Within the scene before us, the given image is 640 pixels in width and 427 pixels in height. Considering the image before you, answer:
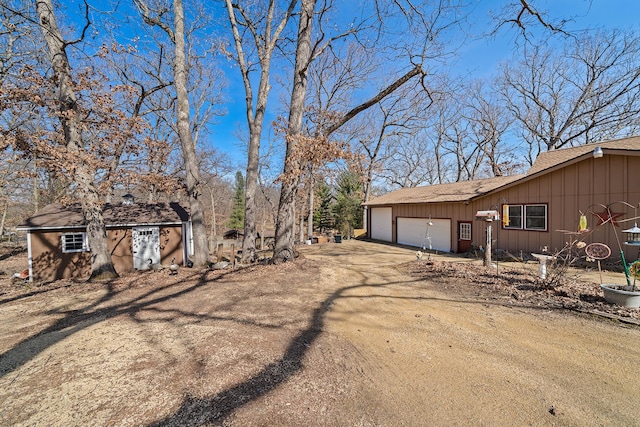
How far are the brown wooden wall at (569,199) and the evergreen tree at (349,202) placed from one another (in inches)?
451

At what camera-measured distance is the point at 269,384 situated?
2820mm

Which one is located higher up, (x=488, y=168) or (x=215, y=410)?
(x=488, y=168)

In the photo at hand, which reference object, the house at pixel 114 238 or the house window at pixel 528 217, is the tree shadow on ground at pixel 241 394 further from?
the house window at pixel 528 217

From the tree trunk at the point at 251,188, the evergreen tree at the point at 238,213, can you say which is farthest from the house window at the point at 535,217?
the evergreen tree at the point at 238,213

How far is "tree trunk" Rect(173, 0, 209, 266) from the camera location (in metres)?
9.23

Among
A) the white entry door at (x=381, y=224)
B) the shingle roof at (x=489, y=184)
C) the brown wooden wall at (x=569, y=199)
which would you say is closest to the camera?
the brown wooden wall at (x=569, y=199)

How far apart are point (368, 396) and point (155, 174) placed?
1090 centimetres

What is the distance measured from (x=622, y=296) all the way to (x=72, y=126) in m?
14.2

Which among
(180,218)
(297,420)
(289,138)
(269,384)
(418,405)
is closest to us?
(297,420)

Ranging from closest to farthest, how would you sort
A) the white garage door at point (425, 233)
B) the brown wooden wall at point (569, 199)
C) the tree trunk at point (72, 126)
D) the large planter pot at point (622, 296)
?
the large planter pot at point (622, 296), the tree trunk at point (72, 126), the brown wooden wall at point (569, 199), the white garage door at point (425, 233)

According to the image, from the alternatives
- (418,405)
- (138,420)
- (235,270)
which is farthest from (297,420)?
(235,270)

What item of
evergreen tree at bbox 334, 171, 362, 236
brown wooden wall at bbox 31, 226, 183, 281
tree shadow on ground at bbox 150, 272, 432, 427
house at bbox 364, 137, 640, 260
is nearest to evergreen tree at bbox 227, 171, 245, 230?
evergreen tree at bbox 334, 171, 362, 236

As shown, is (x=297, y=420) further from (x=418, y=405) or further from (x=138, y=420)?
(x=138, y=420)

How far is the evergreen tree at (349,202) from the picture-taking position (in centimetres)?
2352
